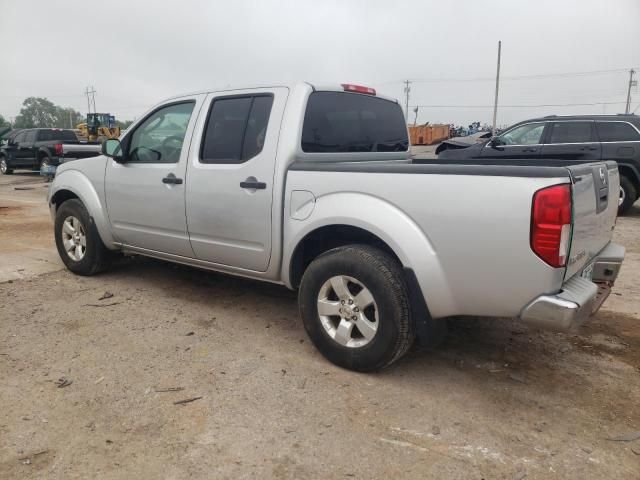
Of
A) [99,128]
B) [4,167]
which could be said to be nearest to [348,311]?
[4,167]

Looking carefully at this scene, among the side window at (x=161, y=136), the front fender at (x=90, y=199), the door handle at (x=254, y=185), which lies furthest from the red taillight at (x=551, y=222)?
the front fender at (x=90, y=199)

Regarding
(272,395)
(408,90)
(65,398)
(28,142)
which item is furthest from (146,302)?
(408,90)

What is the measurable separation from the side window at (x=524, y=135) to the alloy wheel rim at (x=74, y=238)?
7749 mm

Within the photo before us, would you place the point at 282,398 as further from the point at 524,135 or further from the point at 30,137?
the point at 30,137

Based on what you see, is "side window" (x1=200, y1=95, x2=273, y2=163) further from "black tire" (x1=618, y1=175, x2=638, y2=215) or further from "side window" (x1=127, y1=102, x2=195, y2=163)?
Answer: "black tire" (x1=618, y1=175, x2=638, y2=215)

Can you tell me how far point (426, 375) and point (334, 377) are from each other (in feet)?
1.95

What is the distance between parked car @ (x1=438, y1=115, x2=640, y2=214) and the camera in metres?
8.84

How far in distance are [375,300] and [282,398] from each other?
30.9 inches

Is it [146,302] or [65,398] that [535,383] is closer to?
[65,398]

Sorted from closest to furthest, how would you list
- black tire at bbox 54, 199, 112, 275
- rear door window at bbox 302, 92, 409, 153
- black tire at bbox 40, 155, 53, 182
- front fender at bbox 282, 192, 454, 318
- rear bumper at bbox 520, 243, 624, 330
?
rear bumper at bbox 520, 243, 624, 330 < front fender at bbox 282, 192, 454, 318 < rear door window at bbox 302, 92, 409, 153 < black tire at bbox 54, 199, 112, 275 < black tire at bbox 40, 155, 53, 182

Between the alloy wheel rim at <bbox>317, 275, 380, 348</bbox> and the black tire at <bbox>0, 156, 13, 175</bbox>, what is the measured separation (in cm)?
2028

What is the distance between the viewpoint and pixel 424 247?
2822mm

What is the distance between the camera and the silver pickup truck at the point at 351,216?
2.56 metres

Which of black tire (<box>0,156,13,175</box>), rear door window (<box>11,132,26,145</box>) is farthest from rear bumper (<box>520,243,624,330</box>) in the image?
black tire (<box>0,156,13,175</box>)
